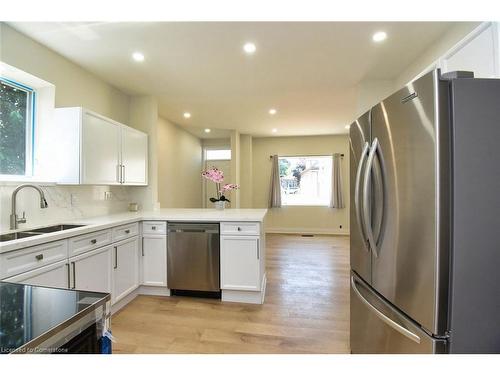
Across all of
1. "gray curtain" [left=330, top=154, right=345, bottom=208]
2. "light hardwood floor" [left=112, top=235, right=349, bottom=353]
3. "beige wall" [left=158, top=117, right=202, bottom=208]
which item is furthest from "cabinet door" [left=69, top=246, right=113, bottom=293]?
"gray curtain" [left=330, top=154, right=345, bottom=208]

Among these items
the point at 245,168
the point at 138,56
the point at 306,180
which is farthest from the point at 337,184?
the point at 138,56

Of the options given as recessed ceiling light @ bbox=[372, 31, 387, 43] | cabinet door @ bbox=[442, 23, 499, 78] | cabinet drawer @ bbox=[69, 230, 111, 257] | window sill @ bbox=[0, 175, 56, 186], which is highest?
recessed ceiling light @ bbox=[372, 31, 387, 43]

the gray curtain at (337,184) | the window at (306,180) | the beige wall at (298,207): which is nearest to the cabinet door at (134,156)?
the beige wall at (298,207)

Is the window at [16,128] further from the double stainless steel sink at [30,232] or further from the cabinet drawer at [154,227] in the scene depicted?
the cabinet drawer at [154,227]

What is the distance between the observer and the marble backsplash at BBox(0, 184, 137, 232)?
1.92m

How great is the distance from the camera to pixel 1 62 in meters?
1.90

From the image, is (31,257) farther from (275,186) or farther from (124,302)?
(275,186)

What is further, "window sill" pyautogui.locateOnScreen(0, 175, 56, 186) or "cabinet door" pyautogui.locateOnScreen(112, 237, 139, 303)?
"cabinet door" pyautogui.locateOnScreen(112, 237, 139, 303)

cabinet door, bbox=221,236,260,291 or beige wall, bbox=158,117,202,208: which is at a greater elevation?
beige wall, bbox=158,117,202,208

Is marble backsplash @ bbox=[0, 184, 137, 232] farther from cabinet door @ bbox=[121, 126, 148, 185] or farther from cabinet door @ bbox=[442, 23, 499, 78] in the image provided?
cabinet door @ bbox=[442, 23, 499, 78]

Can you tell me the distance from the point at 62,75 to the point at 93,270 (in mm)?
1970

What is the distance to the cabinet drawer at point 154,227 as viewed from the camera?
8.89 feet

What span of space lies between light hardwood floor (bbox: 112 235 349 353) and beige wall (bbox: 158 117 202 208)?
8.34ft
